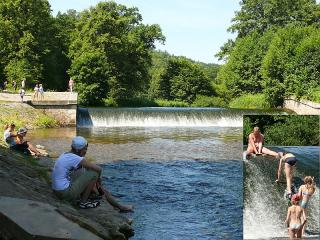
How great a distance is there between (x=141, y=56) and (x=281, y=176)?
63.6m

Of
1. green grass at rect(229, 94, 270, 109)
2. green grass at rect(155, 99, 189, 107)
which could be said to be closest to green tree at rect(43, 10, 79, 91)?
green grass at rect(155, 99, 189, 107)

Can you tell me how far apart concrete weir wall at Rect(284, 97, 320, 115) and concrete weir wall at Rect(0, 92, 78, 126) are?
17.2 m

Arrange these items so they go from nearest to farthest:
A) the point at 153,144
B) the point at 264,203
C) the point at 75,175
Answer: the point at 264,203 → the point at 75,175 → the point at 153,144

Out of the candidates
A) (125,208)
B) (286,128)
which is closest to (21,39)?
(125,208)

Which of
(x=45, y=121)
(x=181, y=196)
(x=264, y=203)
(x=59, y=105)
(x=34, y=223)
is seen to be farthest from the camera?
(x=59, y=105)

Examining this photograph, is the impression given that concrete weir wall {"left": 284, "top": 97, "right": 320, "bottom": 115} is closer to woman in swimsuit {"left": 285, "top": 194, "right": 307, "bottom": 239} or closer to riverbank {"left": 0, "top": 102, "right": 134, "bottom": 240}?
riverbank {"left": 0, "top": 102, "right": 134, "bottom": 240}

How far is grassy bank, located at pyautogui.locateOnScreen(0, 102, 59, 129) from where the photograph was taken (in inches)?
1257

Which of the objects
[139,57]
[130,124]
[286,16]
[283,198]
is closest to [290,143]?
[283,198]

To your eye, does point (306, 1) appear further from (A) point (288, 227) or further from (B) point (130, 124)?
(A) point (288, 227)

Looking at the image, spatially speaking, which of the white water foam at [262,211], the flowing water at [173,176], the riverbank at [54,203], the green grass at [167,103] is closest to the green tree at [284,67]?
the green grass at [167,103]

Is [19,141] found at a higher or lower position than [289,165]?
lower

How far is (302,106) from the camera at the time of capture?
4434cm

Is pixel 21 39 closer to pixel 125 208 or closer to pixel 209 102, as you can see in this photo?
pixel 209 102

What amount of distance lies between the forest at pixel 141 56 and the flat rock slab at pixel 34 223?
132ft
